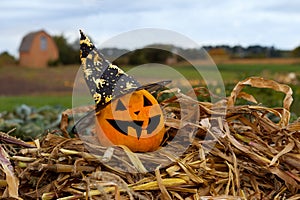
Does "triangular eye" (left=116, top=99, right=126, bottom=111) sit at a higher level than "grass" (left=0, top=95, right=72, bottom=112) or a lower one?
Answer: higher

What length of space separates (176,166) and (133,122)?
26 centimetres

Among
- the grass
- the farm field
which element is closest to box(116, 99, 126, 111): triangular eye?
the grass

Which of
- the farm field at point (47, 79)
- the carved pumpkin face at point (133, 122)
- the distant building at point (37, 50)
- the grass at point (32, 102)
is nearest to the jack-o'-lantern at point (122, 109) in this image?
the carved pumpkin face at point (133, 122)

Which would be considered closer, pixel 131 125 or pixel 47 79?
pixel 131 125

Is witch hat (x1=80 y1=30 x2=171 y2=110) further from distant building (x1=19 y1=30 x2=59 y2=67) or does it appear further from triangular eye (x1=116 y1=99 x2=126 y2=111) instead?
distant building (x1=19 y1=30 x2=59 y2=67)

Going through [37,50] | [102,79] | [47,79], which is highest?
[102,79]

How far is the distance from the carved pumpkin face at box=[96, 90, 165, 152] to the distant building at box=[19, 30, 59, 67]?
65.7ft

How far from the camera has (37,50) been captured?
73.5 ft

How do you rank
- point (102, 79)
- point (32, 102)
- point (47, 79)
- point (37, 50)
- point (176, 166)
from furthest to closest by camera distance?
point (37, 50) → point (47, 79) → point (32, 102) → point (102, 79) → point (176, 166)

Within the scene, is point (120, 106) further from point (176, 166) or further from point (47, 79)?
point (47, 79)

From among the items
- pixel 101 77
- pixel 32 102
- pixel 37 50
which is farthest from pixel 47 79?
pixel 101 77

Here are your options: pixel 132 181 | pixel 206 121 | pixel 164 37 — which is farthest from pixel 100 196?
pixel 164 37

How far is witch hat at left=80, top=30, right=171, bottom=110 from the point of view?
204cm

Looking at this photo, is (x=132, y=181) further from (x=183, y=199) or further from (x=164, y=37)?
(x=164, y=37)
